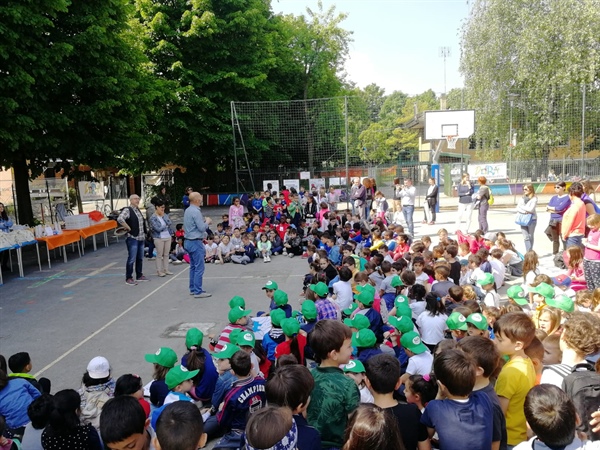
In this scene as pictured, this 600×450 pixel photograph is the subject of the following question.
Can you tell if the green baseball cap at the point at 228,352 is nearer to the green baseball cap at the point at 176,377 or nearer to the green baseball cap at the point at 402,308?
the green baseball cap at the point at 176,377

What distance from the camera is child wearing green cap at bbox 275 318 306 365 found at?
4.40 m

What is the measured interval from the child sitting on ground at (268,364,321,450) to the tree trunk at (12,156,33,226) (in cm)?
1459

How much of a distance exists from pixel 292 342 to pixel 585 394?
2.43 metres

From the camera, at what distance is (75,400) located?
2957mm

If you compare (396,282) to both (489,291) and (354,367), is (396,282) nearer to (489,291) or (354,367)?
(489,291)

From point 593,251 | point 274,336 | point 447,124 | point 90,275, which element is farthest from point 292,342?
point 447,124

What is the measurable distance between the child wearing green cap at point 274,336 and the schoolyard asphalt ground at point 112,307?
59.9 inches

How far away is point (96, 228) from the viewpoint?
44.9ft

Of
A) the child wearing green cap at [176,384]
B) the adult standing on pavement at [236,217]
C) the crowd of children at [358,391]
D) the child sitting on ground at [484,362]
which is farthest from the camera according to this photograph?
the adult standing on pavement at [236,217]

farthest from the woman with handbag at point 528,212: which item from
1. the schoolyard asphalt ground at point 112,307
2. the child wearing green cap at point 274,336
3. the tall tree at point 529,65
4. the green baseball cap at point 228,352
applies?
the tall tree at point 529,65

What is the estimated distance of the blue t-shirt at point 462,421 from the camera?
2555 millimetres

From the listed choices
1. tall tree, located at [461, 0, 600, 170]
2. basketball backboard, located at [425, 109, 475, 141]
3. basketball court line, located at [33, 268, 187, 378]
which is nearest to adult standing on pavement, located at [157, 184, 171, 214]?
basketball court line, located at [33, 268, 187, 378]

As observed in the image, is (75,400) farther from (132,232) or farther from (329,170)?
(329,170)

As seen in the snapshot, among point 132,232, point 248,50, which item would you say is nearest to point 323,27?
point 248,50
